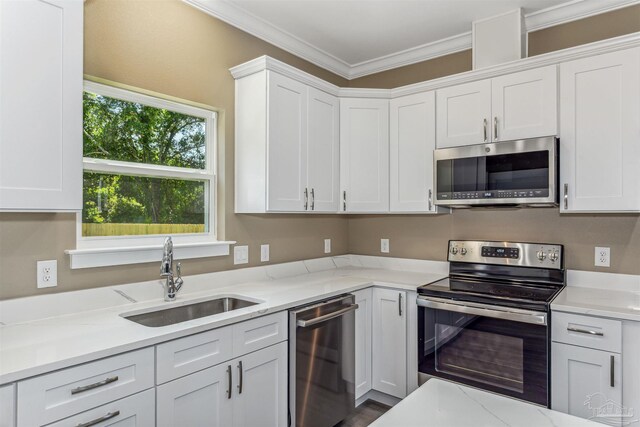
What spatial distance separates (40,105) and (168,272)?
97cm

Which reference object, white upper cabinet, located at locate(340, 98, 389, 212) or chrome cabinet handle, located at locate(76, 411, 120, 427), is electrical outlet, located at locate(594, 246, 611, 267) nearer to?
white upper cabinet, located at locate(340, 98, 389, 212)

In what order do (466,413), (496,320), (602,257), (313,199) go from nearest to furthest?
(466,413) → (496,320) → (602,257) → (313,199)

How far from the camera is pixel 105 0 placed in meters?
2.04

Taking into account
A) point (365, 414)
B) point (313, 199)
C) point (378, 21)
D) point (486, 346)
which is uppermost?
point (378, 21)

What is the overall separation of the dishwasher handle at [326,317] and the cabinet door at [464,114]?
1305 millimetres

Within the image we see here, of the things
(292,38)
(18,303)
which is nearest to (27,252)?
(18,303)

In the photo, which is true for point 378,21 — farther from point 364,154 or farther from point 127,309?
point 127,309

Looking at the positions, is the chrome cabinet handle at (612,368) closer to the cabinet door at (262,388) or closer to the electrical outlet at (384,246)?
the cabinet door at (262,388)

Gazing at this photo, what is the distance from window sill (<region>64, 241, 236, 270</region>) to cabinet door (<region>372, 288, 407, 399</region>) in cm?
112

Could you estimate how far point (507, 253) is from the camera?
2758 millimetres

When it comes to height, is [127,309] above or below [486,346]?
above

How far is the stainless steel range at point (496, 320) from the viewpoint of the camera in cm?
213

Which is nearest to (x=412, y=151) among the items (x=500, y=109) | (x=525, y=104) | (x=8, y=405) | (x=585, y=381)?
(x=500, y=109)

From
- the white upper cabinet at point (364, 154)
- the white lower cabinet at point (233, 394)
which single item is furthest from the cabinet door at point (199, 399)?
the white upper cabinet at point (364, 154)
